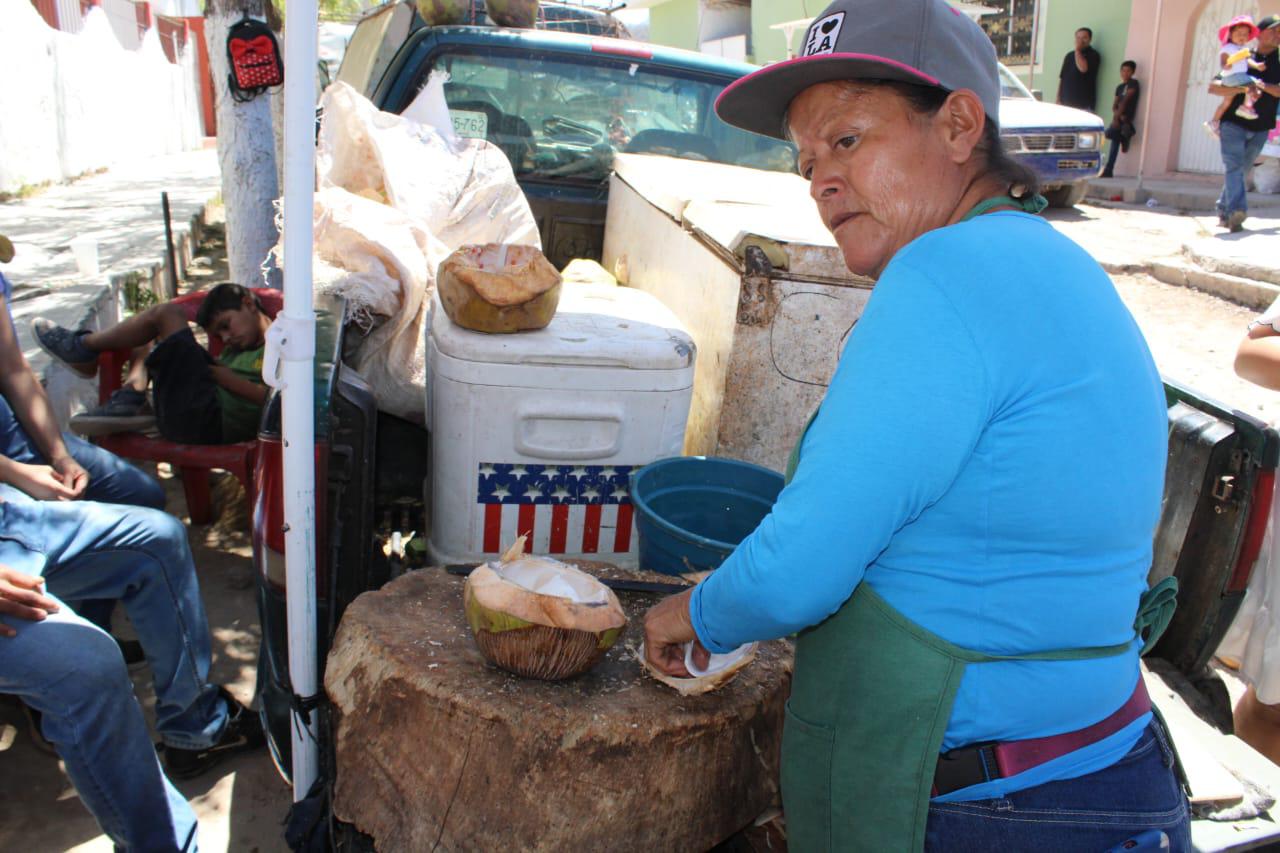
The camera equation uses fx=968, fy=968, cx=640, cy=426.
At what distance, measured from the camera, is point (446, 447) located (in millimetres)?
2383

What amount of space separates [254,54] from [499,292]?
3304 mm

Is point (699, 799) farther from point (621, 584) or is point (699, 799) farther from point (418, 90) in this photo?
point (418, 90)

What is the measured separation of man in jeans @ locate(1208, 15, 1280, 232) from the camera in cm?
922

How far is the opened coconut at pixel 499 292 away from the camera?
2305mm

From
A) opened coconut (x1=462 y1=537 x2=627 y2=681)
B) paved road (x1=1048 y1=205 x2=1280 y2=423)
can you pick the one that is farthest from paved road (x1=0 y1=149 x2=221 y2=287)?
paved road (x1=1048 y1=205 x2=1280 y2=423)

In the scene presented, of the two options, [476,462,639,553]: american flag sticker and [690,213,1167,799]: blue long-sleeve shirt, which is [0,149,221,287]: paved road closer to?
[476,462,639,553]: american flag sticker

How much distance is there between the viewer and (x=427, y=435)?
3.06 metres

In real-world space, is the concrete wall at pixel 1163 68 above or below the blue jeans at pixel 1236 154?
above

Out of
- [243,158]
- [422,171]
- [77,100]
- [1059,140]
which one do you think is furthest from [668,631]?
[77,100]

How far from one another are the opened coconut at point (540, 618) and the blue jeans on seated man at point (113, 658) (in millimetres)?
962

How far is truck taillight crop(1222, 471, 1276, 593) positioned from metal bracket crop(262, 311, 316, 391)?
2.11 metres

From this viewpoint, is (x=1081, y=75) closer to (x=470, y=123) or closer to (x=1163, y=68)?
(x=1163, y=68)

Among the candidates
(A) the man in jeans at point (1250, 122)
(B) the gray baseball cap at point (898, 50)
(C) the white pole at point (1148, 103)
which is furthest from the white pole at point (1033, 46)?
(B) the gray baseball cap at point (898, 50)

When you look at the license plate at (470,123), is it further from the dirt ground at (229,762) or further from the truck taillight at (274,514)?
the truck taillight at (274,514)
